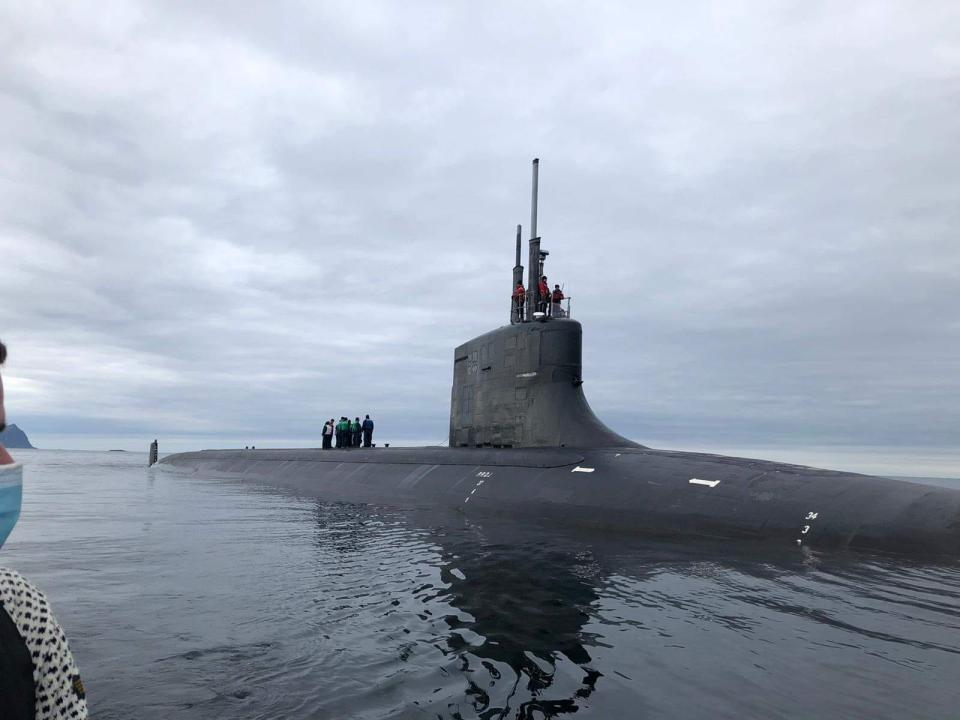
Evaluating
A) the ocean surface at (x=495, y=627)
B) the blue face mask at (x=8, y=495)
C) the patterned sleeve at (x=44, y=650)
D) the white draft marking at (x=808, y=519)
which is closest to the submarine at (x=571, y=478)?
the white draft marking at (x=808, y=519)

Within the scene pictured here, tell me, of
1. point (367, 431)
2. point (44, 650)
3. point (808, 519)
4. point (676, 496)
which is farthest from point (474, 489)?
point (44, 650)

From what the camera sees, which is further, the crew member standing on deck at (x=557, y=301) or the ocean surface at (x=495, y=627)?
the crew member standing on deck at (x=557, y=301)

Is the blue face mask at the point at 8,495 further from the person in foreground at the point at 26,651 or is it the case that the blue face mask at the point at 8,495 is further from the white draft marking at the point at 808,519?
the white draft marking at the point at 808,519

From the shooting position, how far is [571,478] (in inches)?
601

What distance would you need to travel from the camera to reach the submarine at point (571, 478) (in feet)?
37.1

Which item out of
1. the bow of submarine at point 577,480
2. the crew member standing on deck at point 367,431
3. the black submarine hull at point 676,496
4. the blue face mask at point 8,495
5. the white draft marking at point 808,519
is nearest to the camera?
the blue face mask at point 8,495

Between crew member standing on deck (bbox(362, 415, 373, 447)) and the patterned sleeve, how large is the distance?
26.2m

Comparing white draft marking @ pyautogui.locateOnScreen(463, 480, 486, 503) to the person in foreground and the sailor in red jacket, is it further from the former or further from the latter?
the person in foreground

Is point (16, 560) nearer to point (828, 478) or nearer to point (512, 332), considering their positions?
point (512, 332)

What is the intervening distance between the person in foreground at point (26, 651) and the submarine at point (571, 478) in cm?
1141

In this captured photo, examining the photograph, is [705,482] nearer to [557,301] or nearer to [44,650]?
[557,301]

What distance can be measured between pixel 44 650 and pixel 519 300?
676 inches

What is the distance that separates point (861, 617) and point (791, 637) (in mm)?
1298

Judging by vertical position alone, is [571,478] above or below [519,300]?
below
